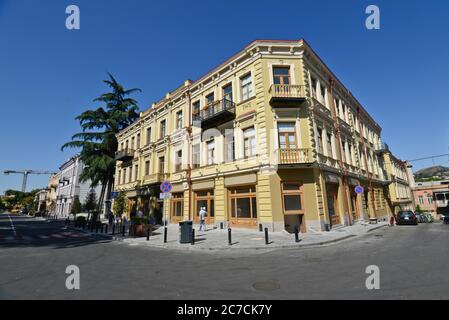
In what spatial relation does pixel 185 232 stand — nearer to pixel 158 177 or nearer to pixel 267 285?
pixel 267 285

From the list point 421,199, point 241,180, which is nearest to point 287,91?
point 241,180

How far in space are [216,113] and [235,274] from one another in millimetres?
13221

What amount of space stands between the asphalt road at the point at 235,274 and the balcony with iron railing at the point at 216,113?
35.2ft

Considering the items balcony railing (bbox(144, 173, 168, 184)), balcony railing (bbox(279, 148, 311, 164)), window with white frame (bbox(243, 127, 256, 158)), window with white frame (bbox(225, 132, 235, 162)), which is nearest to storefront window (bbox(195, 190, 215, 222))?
window with white frame (bbox(225, 132, 235, 162))

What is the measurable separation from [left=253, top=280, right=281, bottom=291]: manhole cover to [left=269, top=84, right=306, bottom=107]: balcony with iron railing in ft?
39.2

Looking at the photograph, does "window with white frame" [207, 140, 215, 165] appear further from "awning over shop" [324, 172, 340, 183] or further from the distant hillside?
the distant hillside

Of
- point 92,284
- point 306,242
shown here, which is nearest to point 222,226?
point 306,242

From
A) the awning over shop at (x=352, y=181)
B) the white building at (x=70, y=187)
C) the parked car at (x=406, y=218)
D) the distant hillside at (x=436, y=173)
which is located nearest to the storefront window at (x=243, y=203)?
the awning over shop at (x=352, y=181)

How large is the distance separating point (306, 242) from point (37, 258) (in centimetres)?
1126

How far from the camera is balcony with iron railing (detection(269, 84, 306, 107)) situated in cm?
1523

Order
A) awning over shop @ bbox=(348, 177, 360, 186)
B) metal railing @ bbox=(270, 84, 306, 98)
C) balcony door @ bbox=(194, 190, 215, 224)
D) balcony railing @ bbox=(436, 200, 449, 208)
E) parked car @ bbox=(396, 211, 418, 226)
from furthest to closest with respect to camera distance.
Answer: balcony railing @ bbox=(436, 200, 449, 208), parked car @ bbox=(396, 211, 418, 226), awning over shop @ bbox=(348, 177, 360, 186), balcony door @ bbox=(194, 190, 215, 224), metal railing @ bbox=(270, 84, 306, 98)

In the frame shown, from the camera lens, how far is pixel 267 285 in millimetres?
5445
